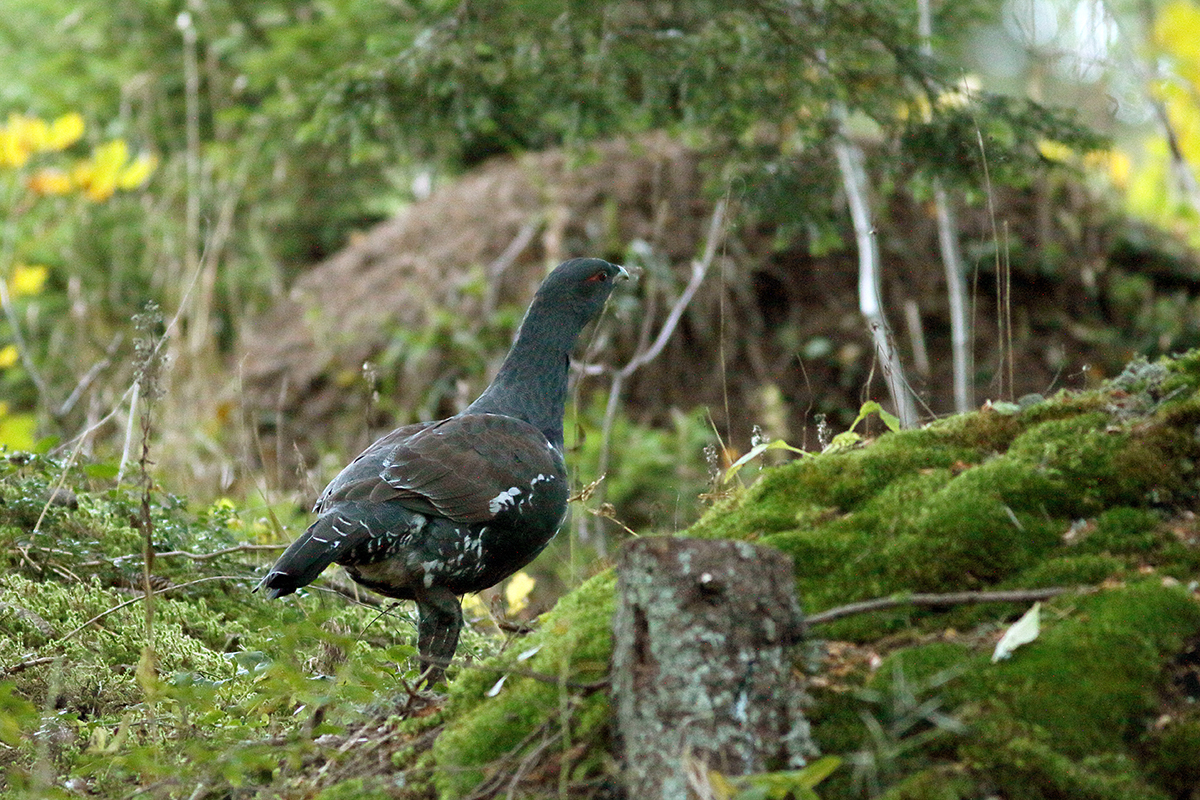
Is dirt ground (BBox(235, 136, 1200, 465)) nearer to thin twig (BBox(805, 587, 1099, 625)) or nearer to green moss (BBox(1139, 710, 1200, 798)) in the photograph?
thin twig (BBox(805, 587, 1099, 625))

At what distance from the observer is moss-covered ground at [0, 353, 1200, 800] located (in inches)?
104

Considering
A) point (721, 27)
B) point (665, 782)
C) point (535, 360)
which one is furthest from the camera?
point (721, 27)

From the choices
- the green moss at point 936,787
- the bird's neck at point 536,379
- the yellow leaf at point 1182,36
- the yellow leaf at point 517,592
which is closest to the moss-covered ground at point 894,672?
the green moss at point 936,787

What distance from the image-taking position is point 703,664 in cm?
260

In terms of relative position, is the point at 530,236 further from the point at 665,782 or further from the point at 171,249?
the point at 665,782

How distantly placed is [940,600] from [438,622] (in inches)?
94.7

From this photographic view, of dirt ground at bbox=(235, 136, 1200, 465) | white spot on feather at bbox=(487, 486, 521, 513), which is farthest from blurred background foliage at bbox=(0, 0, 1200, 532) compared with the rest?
white spot on feather at bbox=(487, 486, 521, 513)

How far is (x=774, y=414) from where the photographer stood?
853cm

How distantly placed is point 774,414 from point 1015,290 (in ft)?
12.7

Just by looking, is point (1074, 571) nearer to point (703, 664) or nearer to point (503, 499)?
point (703, 664)

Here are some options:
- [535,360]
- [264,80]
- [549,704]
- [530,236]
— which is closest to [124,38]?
[264,80]

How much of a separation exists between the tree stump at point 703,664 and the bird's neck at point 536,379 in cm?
275

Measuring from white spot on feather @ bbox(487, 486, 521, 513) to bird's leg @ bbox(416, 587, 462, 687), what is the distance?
0.37m

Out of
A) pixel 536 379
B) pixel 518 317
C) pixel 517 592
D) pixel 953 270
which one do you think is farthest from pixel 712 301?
pixel 536 379
